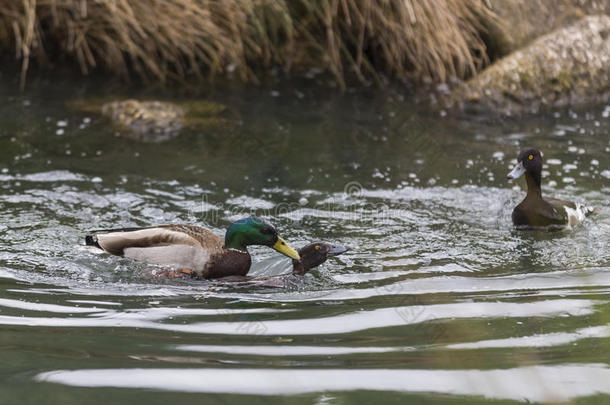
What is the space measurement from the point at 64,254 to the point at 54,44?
5207mm

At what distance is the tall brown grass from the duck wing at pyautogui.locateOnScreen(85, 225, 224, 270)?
13.3 ft

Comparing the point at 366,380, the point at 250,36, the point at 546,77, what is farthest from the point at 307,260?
the point at 546,77

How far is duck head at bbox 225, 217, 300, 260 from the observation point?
5.33 meters

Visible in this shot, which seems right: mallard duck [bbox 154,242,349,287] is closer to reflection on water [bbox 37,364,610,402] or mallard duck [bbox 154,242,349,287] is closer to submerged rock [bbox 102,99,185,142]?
reflection on water [bbox 37,364,610,402]

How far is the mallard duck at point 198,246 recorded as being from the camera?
5.31 meters

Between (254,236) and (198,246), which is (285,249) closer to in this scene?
(254,236)

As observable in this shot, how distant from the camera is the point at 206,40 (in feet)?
31.4

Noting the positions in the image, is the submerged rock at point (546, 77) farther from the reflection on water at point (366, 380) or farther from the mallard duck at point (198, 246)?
the reflection on water at point (366, 380)

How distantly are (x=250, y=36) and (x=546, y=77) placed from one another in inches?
134

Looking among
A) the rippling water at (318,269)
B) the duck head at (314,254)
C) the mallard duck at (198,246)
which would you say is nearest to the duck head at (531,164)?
the rippling water at (318,269)

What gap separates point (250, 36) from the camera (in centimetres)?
993

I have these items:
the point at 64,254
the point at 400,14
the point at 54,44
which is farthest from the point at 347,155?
the point at 54,44

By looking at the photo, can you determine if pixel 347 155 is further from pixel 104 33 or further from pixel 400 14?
pixel 104 33

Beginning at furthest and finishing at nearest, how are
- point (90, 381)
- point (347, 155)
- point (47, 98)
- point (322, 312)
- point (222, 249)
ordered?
point (47, 98), point (347, 155), point (222, 249), point (322, 312), point (90, 381)
